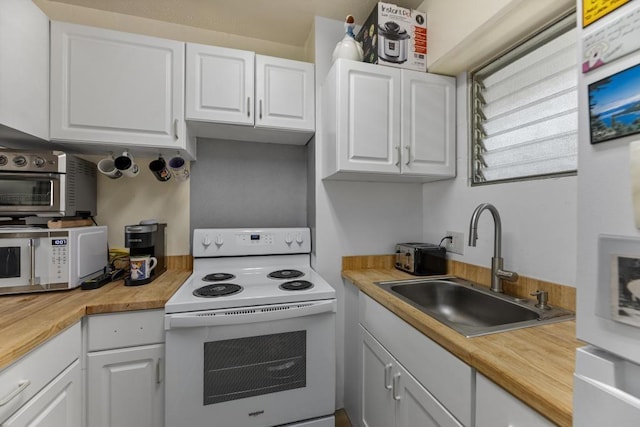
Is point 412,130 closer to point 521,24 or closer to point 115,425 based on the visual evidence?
point 521,24

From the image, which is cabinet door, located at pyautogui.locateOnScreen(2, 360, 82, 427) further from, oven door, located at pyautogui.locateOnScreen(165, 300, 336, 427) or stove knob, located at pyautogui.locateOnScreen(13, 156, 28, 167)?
stove knob, located at pyautogui.locateOnScreen(13, 156, 28, 167)

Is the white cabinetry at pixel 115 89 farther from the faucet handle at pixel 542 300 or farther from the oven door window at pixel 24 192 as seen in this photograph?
the faucet handle at pixel 542 300

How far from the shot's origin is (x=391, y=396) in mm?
1185

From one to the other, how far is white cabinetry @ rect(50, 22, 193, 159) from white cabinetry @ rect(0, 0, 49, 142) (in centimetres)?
5

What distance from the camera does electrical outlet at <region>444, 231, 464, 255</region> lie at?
1.62 meters

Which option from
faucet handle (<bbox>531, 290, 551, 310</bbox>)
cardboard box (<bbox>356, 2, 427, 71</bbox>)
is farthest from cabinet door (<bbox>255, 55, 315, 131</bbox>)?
faucet handle (<bbox>531, 290, 551, 310</bbox>)

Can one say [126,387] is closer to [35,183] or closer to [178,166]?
[35,183]

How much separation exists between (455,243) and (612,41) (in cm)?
138

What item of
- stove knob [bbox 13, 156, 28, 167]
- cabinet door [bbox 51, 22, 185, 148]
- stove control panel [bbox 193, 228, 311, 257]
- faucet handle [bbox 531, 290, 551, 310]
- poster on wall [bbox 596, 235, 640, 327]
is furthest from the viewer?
stove control panel [bbox 193, 228, 311, 257]

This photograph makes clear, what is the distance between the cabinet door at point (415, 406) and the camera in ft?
2.86

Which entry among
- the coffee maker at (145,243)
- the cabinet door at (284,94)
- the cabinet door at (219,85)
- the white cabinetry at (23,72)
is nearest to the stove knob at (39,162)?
the white cabinetry at (23,72)

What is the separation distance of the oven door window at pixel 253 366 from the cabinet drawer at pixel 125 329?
255 millimetres

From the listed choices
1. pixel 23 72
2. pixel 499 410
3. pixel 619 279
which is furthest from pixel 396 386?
pixel 23 72

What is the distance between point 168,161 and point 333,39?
134 centimetres
